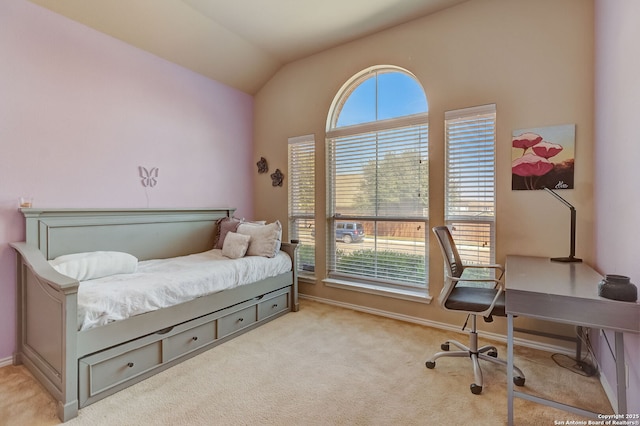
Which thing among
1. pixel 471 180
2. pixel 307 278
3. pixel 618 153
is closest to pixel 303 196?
pixel 307 278

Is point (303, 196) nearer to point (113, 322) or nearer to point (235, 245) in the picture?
point (235, 245)

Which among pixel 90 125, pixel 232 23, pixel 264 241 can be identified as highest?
pixel 232 23

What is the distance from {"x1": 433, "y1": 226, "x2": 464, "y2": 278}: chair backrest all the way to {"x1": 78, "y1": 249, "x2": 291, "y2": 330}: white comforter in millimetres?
1734

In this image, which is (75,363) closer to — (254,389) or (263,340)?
(254,389)

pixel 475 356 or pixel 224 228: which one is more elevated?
Answer: pixel 224 228

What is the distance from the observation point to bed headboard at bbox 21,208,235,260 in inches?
95.8

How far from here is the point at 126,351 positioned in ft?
6.55

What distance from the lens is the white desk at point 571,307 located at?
4.33 ft

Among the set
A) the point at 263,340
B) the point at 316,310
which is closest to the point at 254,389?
the point at 263,340

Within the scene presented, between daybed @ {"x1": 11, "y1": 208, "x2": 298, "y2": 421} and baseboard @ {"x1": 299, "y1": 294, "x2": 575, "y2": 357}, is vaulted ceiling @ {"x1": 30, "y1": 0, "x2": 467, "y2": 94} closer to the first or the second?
daybed @ {"x1": 11, "y1": 208, "x2": 298, "y2": 421}

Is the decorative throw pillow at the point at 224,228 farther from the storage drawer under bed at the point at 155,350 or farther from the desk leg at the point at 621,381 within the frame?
the desk leg at the point at 621,381

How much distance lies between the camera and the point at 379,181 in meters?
3.38

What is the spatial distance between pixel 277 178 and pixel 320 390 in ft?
9.18

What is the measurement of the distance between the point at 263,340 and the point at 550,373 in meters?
2.25
